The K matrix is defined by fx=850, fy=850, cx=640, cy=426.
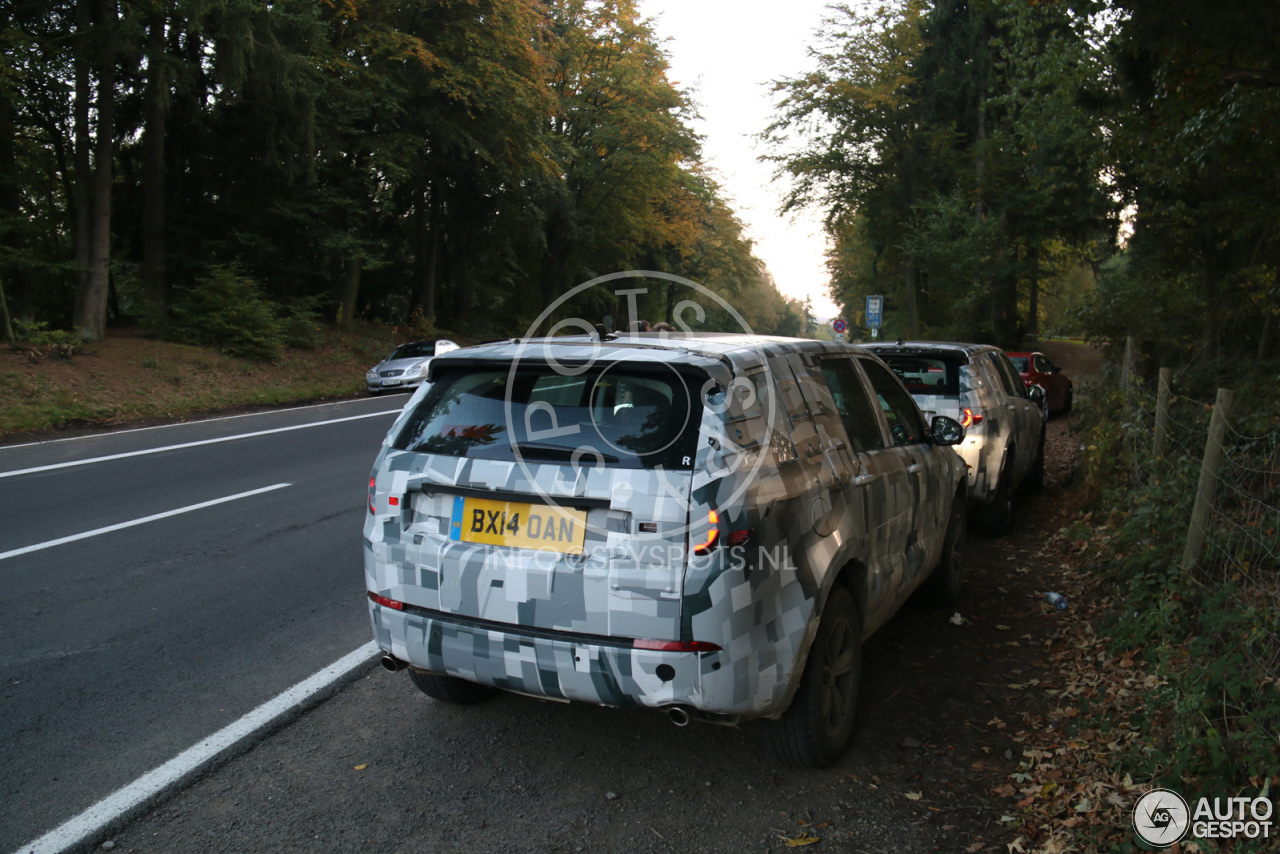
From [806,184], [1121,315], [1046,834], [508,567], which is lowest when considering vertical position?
[1046,834]

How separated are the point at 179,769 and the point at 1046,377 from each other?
18.1m

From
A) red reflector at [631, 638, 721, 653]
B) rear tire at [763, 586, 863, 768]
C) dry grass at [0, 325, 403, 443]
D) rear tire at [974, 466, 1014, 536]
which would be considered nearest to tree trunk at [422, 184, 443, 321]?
dry grass at [0, 325, 403, 443]

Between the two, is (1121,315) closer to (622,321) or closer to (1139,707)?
(1139,707)

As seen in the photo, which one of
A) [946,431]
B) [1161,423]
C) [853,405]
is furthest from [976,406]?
[853,405]

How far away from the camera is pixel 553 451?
10.8ft

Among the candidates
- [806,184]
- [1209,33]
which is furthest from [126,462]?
[806,184]

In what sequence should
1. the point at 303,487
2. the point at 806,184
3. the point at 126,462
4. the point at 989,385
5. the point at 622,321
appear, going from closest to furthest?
the point at 989,385 → the point at 303,487 → the point at 126,462 → the point at 806,184 → the point at 622,321

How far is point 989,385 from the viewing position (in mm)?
7977

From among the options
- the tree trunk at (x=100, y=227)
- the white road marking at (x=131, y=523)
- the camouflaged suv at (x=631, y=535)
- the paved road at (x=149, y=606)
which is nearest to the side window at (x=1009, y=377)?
the camouflaged suv at (x=631, y=535)

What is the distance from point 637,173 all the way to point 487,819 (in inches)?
1552

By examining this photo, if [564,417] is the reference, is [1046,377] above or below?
below

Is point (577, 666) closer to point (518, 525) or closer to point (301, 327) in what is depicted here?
point (518, 525)

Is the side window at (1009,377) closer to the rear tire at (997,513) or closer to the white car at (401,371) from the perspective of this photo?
the rear tire at (997,513)

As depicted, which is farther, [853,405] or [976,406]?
[976,406]
